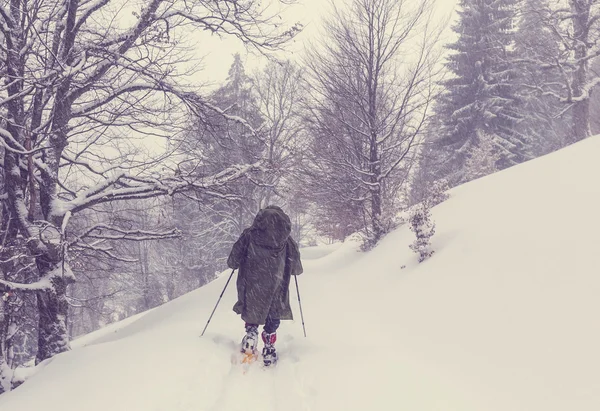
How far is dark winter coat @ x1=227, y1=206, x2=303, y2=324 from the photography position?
5102 mm

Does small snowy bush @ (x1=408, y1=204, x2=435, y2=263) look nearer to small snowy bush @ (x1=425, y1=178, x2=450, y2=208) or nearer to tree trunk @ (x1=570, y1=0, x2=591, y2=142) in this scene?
small snowy bush @ (x1=425, y1=178, x2=450, y2=208)

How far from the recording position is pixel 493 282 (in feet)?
15.1

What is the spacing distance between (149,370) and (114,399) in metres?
0.56

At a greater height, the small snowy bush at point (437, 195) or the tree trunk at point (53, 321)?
the small snowy bush at point (437, 195)

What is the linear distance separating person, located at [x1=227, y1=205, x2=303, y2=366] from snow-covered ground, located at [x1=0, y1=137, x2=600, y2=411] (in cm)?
53

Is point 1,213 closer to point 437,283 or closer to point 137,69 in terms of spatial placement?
point 137,69

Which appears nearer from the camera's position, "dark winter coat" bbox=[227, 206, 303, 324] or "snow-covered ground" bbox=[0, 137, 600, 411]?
"snow-covered ground" bbox=[0, 137, 600, 411]

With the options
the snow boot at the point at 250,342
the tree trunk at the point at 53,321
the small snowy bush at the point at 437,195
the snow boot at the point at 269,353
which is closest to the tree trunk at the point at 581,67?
the small snowy bush at the point at 437,195

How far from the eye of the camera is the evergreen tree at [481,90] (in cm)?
2183

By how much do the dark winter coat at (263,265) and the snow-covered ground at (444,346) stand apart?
2.02ft

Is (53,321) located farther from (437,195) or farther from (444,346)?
(437,195)

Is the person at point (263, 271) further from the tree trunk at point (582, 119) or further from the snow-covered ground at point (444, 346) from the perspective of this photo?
the tree trunk at point (582, 119)

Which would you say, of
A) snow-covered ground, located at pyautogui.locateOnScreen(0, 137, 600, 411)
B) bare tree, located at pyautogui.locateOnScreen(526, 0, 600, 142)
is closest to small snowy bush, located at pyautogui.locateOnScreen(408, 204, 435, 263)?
snow-covered ground, located at pyautogui.locateOnScreen(0, 137, 600, 411)

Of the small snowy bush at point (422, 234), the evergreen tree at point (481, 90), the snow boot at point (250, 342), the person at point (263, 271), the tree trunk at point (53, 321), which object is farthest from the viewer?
the evergreen tree at point (481, 90)
